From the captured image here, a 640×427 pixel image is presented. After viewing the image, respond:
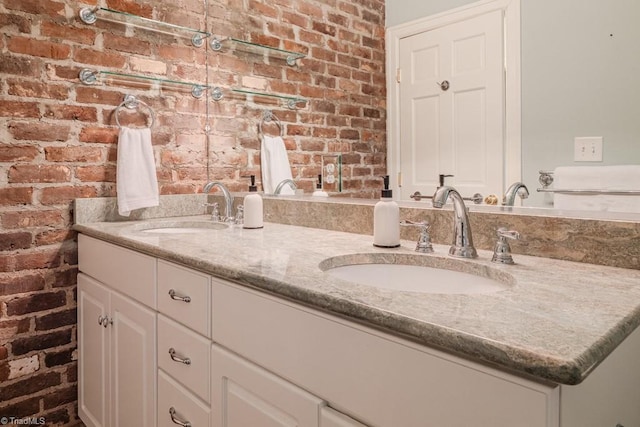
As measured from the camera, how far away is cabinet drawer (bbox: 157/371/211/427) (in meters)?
1.09

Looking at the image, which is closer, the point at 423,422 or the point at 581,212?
the point at 423,422

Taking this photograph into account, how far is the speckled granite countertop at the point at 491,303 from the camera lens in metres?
0.53

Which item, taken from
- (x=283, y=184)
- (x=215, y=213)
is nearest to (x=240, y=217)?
(x=215, y=213)

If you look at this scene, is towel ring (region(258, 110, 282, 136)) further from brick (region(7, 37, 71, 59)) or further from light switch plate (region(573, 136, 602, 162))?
light switch plate (region(573, 136, 602, 162))

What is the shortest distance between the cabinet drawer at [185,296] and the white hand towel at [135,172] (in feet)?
2.18

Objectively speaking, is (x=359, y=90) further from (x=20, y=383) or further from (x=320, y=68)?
(x=20, y=383)

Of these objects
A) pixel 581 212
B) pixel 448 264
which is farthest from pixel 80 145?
pixel 581 212

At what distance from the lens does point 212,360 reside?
1045 mm

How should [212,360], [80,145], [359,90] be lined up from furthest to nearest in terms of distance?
[359,90]
[80,145]
[212,360]

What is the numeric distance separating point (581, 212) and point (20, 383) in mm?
1924

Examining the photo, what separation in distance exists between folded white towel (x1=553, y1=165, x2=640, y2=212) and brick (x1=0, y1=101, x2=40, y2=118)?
173 centimetres

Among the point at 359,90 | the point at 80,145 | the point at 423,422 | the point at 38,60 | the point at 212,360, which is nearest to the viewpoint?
the point at 423,422

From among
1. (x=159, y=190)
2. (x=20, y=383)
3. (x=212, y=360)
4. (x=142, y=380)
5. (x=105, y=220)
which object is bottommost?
(x=20, y=383)

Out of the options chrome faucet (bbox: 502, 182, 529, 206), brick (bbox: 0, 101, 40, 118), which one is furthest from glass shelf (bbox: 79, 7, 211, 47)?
chrome faucet (bbox: 502, 182, 529, 206)
